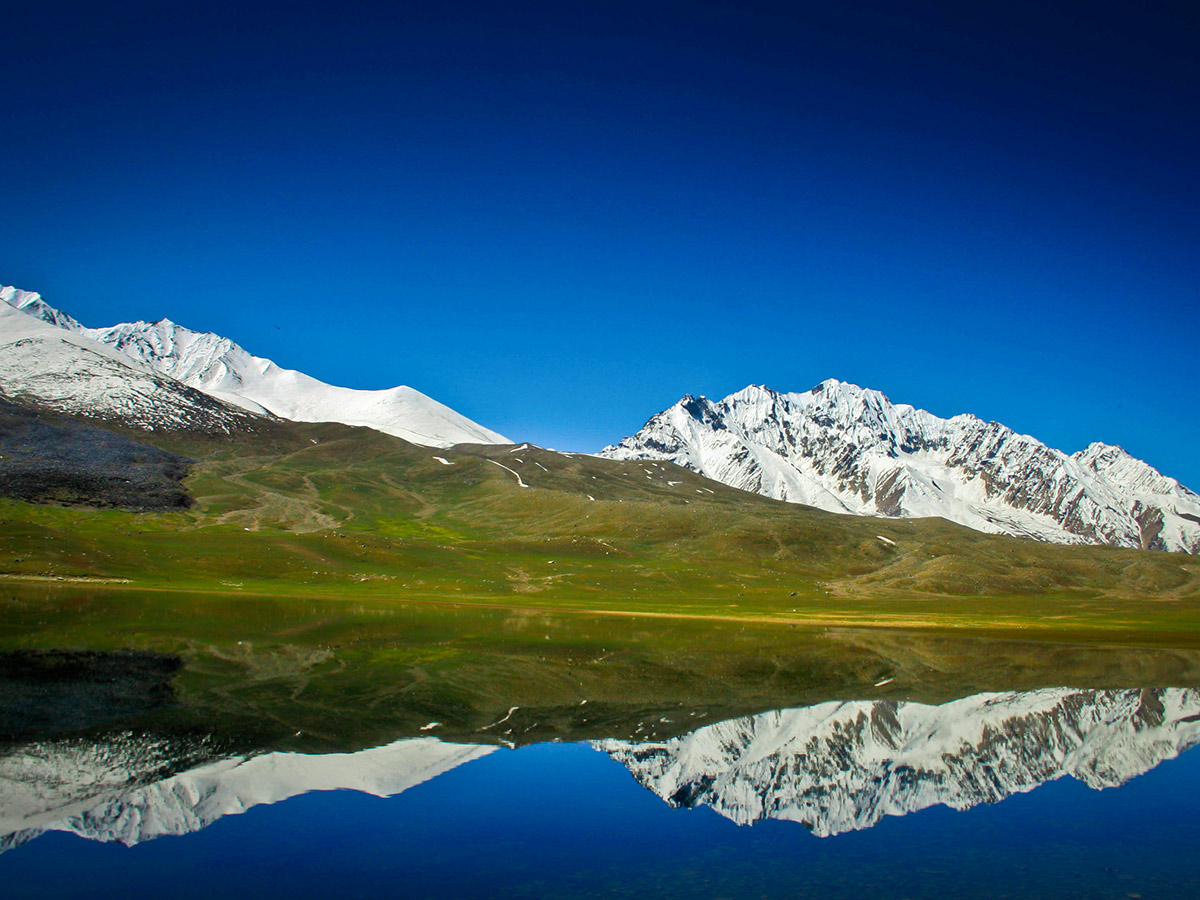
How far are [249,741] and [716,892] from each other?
16.7m

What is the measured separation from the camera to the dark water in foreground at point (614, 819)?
17.5m

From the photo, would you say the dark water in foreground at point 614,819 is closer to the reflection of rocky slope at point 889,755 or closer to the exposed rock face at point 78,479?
the reflection of rocky slope at point 889,755

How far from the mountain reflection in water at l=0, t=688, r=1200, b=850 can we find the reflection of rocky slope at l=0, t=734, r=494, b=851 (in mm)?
49

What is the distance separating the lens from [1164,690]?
148 ft

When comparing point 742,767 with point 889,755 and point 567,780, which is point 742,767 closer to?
point 567,780

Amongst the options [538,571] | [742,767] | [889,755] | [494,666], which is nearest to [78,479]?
[538,571]

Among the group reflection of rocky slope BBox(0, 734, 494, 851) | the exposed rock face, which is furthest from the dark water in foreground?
the exposed rock face

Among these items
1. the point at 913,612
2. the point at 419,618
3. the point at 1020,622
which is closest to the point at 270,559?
the point at 419,618

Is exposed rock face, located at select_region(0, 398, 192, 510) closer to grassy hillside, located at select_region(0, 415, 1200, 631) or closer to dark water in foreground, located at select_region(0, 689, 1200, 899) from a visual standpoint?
grassy hillside, located at select_region(0, 415, 1200, 631)

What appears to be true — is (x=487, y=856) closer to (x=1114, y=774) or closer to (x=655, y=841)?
(x=655, y=841)

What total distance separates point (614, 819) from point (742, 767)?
21.3 ft

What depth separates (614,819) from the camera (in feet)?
72.1

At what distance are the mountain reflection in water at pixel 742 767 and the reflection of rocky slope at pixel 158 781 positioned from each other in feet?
0.16

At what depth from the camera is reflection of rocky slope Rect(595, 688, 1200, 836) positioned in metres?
24.2
